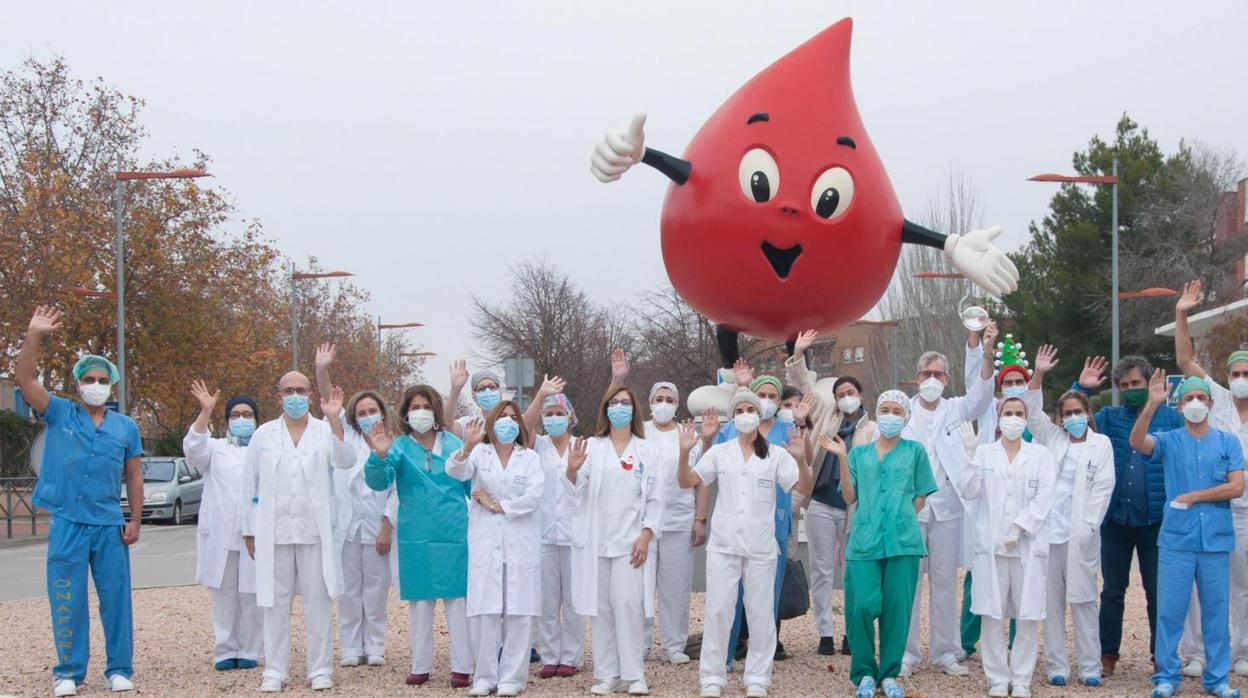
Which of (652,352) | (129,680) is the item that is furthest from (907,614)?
(652,352)

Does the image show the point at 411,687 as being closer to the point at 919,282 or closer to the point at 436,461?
the point at 436,461

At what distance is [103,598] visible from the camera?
8.31 metres

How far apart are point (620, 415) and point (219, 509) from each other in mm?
2915

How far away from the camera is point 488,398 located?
8.93m

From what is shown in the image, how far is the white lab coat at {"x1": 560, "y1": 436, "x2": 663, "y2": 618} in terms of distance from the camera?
8.12 m

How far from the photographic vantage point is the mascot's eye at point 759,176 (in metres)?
10.9

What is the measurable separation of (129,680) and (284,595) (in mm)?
1093

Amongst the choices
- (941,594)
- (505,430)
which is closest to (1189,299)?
(941,594)

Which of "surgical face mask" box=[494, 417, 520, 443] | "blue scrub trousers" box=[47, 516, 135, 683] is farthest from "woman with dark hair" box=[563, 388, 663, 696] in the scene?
"blue scrub trousers" box=[47, 516, 135, 683]

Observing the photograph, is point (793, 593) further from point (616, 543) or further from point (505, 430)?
point (505, 430)

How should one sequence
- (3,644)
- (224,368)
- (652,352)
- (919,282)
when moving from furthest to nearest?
(919,282) < (652,352) < (224,368) < (3,644)

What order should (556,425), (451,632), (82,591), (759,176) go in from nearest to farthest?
(82,591)
(451,632)
(556,425)
(759,176)

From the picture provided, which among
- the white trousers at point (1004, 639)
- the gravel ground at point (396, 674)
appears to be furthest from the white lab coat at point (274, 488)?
the white trousers at point (1004, 639)

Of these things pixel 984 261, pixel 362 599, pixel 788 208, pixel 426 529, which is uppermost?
pixel 788 208
